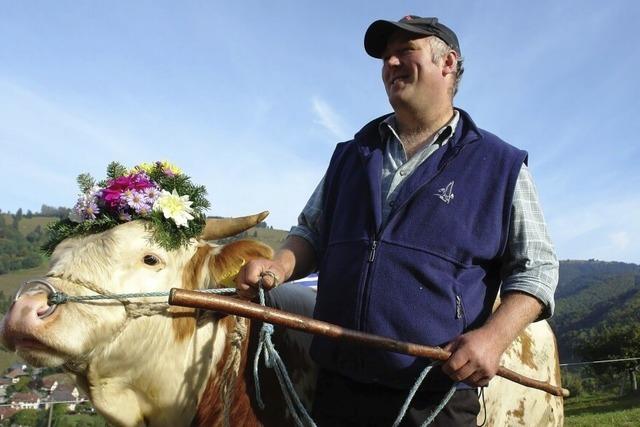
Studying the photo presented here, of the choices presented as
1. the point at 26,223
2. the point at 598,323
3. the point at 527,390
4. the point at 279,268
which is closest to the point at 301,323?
the point at 279,268

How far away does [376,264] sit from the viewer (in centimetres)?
232

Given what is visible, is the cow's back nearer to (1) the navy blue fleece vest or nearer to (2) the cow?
(2) the cow

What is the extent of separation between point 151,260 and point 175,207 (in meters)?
0.36

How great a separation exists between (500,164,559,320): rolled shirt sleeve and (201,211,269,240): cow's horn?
1.61 m

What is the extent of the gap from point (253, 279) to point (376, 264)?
56 cm

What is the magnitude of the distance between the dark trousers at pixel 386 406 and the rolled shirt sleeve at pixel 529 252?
549mm

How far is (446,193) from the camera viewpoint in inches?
92.9

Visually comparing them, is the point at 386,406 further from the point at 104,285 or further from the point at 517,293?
the point at 104,285

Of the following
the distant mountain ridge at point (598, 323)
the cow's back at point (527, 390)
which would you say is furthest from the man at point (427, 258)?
the distant mountain ridge at point (598, 323)

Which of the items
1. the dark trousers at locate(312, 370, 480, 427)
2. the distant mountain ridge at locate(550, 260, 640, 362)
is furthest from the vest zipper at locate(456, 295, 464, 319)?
the distant mountain ridge at locate(550, 260, 640, 362)

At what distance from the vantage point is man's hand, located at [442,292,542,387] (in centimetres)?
198

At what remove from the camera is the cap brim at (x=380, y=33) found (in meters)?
2.60

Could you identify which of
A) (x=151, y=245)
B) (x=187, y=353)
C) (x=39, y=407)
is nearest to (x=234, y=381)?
(x=187, y=353)

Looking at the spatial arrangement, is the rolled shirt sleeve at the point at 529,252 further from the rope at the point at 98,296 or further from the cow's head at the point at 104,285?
the cow's head at the point at 104,285
